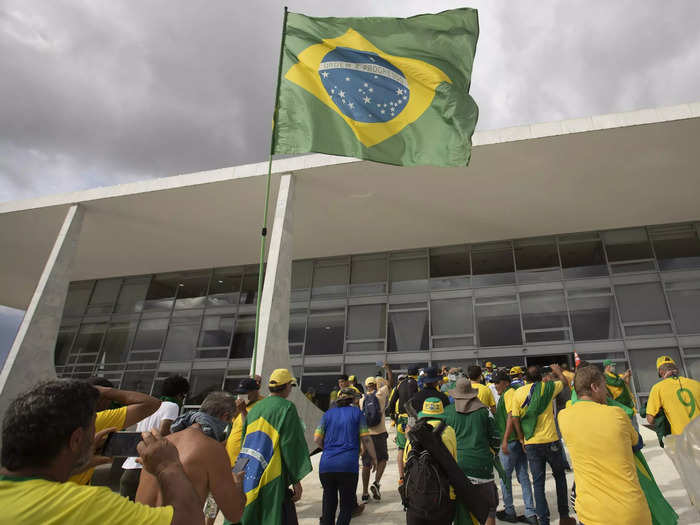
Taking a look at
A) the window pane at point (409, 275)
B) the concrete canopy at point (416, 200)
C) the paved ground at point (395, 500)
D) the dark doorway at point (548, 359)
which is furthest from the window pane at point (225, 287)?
the paved ground at point (395, 500)

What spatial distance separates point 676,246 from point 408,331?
32.9 feet

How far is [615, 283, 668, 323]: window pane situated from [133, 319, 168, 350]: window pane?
61.6 feet

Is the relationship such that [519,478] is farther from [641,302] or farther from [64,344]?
[64,344]

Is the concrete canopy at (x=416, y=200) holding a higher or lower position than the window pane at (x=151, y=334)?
higher

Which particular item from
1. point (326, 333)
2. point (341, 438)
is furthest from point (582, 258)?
point (341, 438)

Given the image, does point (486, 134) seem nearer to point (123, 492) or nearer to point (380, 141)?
point (380, 141)

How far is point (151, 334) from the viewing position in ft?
64.2

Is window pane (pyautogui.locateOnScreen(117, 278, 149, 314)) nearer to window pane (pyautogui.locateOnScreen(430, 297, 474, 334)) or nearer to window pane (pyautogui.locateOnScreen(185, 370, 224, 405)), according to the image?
window pane (pyautogui.locateOnScreen(185, 370, 224, 405))

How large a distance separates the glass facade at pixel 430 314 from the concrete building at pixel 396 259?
7cm

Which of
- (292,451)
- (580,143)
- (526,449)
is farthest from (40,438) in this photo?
(580,143)

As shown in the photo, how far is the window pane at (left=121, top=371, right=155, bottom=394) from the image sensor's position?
18.5m

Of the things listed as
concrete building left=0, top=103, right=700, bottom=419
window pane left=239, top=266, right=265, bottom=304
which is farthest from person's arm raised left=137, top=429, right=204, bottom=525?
window pane left=239, top=266, right=265, bottom=304

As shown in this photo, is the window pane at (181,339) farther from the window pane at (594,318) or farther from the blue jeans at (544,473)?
the blue jeans at (544,473)

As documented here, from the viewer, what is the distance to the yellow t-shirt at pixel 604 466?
2.71m
